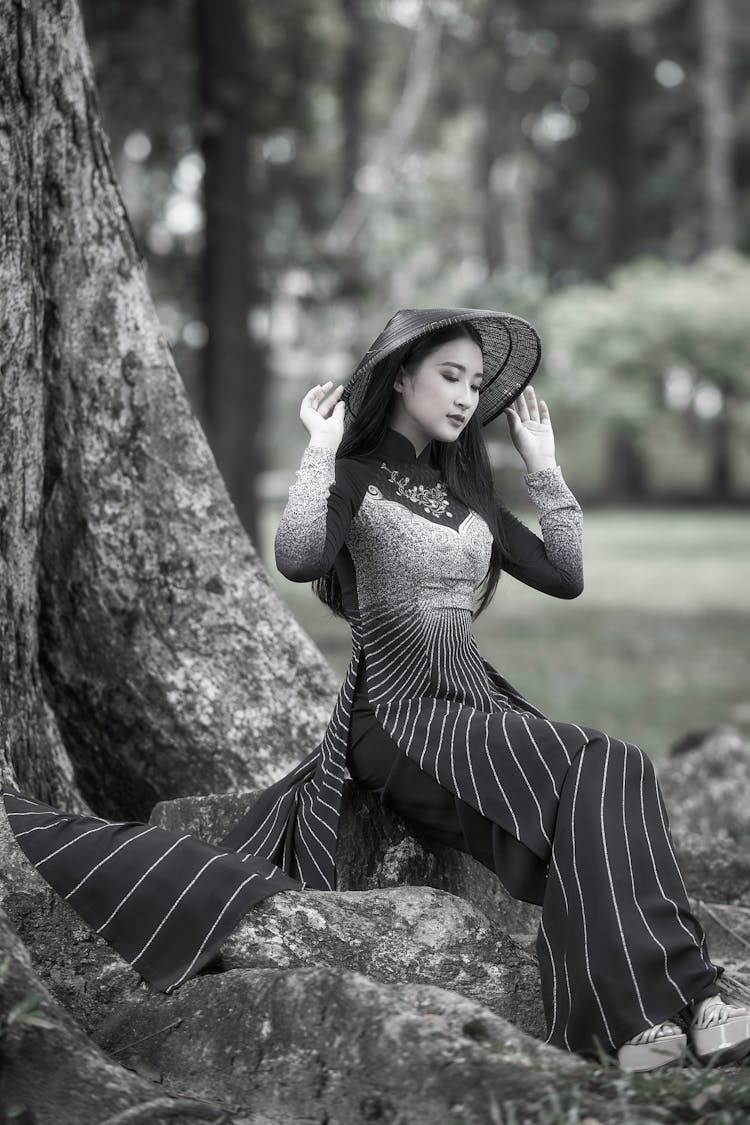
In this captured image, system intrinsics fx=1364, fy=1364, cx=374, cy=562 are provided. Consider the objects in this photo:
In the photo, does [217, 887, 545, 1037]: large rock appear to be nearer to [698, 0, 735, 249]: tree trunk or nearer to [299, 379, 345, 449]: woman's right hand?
[299, 379, 345, 449]: woman's right hand

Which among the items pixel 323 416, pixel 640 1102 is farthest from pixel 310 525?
pixel 640 1102

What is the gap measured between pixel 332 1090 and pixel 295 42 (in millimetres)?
12853

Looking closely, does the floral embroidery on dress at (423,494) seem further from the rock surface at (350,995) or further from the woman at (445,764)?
the rock surface at (350,995)

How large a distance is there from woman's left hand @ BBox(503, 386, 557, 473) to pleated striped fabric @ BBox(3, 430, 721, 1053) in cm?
5

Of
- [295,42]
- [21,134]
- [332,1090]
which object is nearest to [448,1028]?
[332,1090]

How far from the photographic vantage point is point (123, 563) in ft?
13.6

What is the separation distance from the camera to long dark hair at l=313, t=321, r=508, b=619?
136 inches

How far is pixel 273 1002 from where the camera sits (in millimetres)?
2711

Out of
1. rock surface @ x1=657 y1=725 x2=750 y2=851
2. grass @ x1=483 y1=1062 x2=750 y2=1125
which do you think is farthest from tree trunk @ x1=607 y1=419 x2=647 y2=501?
grass @ x1=483 y1=1062 x2=750 y2=1125

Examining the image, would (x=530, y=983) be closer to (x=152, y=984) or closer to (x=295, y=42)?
(x=152, y=984)

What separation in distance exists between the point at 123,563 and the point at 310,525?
1.17 meters

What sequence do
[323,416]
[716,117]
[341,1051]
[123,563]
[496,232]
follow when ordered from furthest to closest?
[496,232], [716,117], [123,563], [323,416], [341,1051]

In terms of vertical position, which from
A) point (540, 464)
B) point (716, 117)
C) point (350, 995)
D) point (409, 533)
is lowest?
point (350, 995)

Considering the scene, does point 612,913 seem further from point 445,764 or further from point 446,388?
point 446,388
